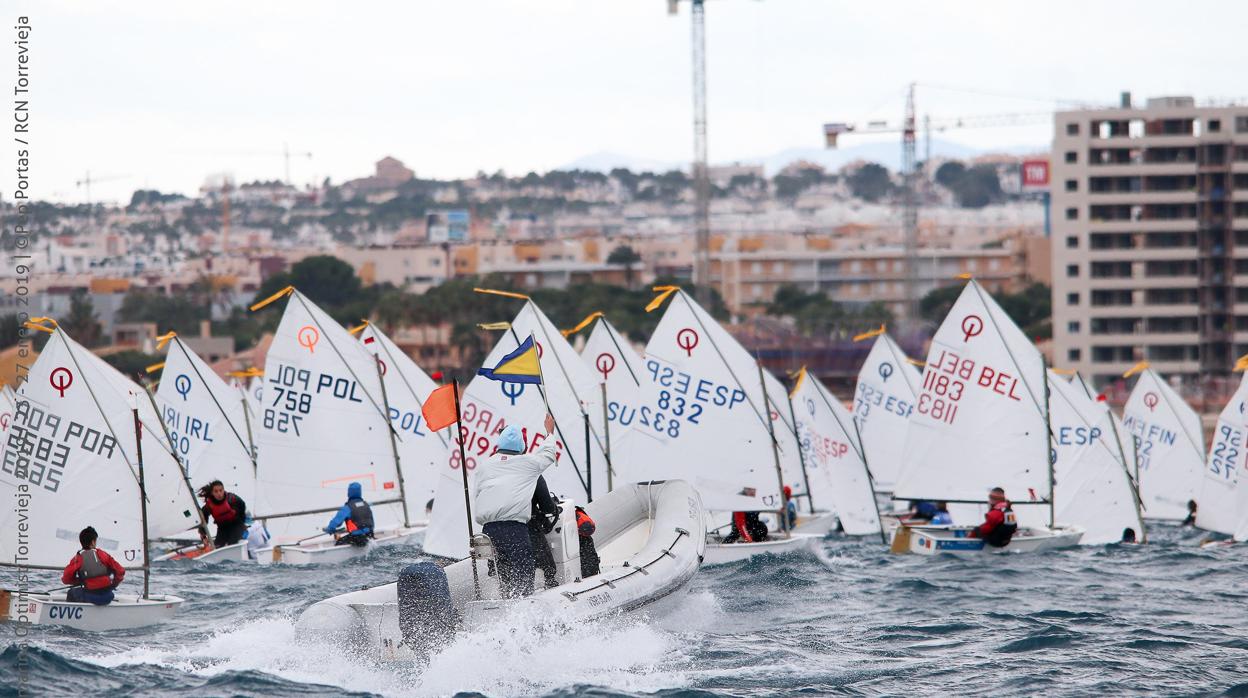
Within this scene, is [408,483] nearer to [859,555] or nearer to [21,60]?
[859,555]

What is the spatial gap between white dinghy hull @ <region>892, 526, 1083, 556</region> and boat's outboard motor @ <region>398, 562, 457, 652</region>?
1301 centimetres

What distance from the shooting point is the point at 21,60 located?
1681 cm

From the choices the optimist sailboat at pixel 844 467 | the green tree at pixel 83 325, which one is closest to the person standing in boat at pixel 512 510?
the optimist sailboat at pixel 844 467

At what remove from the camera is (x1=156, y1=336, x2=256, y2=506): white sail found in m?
30.8

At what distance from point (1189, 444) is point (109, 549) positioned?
2742 centimetres

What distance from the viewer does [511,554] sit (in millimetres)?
15750

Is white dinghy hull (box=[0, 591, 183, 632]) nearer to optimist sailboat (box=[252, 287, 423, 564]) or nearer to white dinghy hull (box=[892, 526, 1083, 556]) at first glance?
optimist sailboat (box=[252, 287, 423, 564])

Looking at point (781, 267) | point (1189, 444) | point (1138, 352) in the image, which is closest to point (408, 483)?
point (1189, 444)

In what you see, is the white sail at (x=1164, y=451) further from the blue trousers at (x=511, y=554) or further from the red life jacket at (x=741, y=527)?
the blue trousers at (x=511, y=554)

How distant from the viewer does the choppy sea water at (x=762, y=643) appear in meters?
14.5

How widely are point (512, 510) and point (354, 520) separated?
33.9 ft

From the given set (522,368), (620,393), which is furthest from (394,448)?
(522,368)

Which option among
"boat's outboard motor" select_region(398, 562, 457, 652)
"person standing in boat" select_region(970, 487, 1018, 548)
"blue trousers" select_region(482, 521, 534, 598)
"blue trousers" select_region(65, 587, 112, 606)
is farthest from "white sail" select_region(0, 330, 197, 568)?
"person standing in boat" select_region(970, 487, 1018, 548)

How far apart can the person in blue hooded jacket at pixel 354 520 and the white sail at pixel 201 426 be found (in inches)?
199
